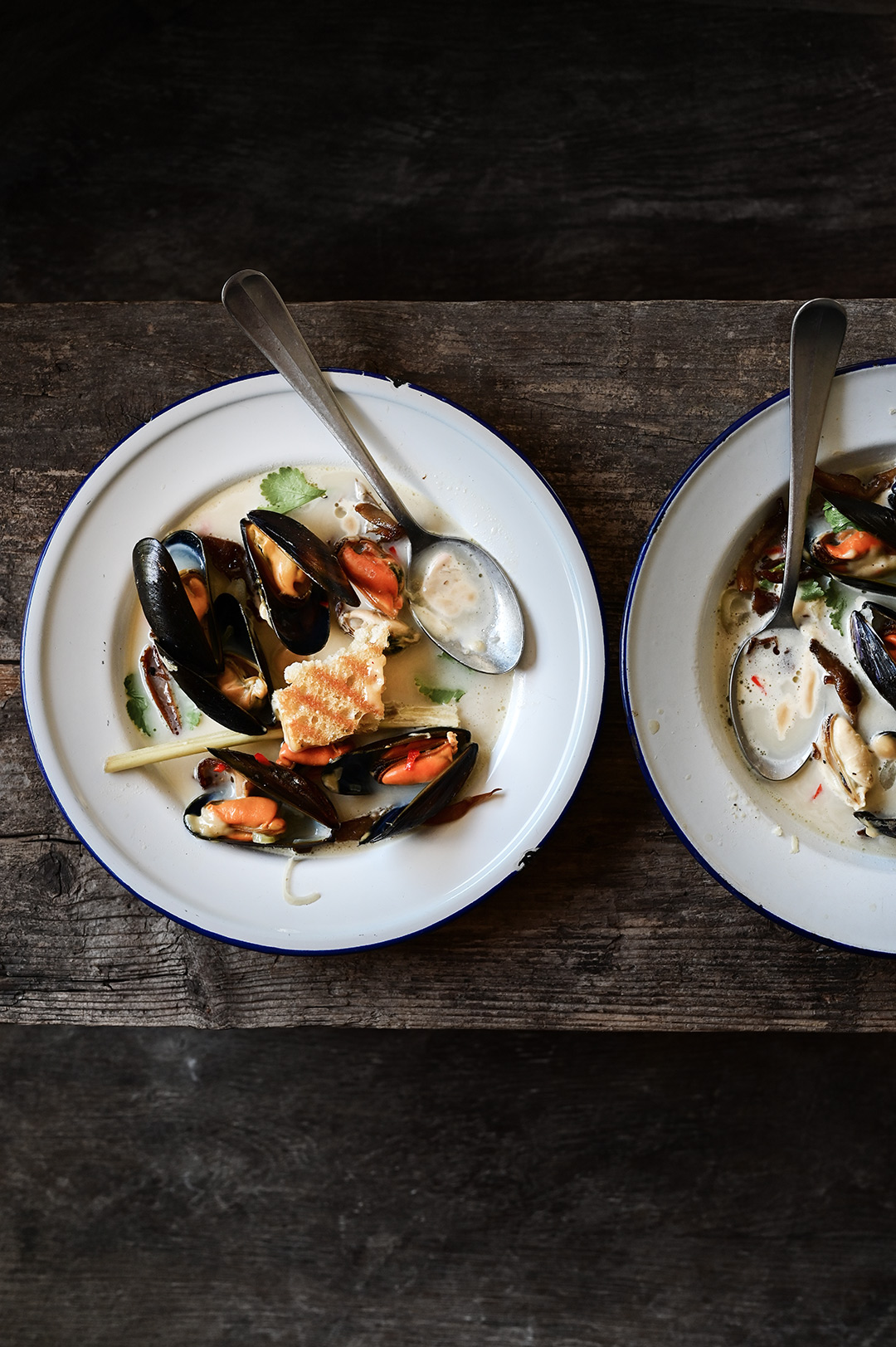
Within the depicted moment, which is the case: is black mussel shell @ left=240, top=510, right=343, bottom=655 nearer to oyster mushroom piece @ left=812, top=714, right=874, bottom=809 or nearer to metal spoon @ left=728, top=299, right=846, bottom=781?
metal spoon @ left=728, top=299, right=846, bottom=781

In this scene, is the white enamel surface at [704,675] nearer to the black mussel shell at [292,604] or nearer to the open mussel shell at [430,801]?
the open mussel shell at [430,801]

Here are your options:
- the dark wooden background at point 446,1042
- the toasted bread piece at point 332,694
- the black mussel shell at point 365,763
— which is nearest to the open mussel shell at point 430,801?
the black mussel shell at point 365,763

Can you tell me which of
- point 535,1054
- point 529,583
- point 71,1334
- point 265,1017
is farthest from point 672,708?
point 71,1334

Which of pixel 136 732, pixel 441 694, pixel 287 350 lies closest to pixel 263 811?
pixel 136 732

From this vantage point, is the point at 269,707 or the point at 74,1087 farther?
the point at 74,1087

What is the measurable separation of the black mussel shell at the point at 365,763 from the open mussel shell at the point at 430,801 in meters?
0.05

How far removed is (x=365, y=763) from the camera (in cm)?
166

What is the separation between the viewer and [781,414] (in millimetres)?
1549

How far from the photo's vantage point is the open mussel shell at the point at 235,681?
1609 mm

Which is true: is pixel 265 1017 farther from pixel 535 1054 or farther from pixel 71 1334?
pixel 71 1334

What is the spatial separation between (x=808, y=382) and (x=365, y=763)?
113 centimetres

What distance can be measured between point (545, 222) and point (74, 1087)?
2881mm

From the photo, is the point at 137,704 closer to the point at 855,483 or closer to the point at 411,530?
the point at 411,530

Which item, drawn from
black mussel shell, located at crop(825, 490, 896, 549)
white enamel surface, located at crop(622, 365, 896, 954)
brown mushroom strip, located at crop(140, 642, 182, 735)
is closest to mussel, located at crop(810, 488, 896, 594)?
black mussel shell, located at crop(825, 490, 896, 549)
